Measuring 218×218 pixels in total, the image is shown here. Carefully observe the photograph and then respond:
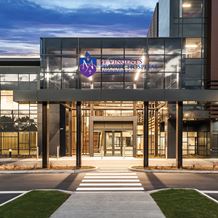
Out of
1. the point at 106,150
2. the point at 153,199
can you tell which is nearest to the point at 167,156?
the point at 106,150

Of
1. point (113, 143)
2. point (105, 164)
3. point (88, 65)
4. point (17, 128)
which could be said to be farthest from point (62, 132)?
point (88, 65)

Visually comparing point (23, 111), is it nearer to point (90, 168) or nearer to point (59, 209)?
point (90, 168)

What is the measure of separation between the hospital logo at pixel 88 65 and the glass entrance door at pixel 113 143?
14.5 meters

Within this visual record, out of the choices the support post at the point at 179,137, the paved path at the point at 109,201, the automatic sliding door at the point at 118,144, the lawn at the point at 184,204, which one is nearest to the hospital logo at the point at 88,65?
the support post at the point at 179,137

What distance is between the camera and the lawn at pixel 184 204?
14625mm

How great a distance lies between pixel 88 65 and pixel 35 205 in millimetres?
19065

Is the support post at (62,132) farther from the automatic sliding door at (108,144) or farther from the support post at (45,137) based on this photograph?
the support post at (45,137)

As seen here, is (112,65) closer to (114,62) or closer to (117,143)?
(114,62)

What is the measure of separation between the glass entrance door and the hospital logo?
14.5m

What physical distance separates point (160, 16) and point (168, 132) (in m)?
16.0

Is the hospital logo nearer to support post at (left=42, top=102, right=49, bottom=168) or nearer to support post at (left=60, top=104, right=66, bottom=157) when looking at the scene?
support post at (left=42, top=102, right=49, bottom=168)

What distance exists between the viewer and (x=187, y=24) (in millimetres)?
47375

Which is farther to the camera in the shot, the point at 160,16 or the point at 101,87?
the point at 160,16

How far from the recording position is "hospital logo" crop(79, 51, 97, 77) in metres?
33.9
